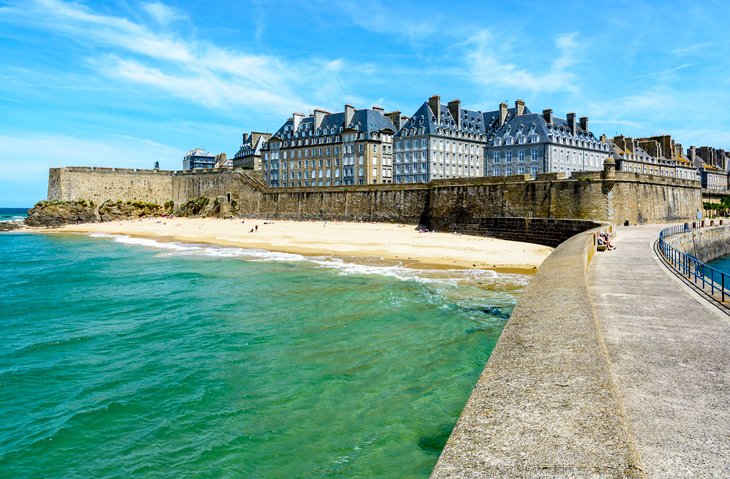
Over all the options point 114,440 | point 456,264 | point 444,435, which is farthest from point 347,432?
point 456,264

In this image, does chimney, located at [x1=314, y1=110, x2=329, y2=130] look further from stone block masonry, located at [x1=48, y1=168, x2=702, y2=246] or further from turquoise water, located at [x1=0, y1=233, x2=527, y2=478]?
turquoise water, located at [x1=0, y1=233, x2=527, y2=478]

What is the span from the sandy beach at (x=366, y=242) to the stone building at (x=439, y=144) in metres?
15.0

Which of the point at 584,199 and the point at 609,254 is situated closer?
the point at 609,254

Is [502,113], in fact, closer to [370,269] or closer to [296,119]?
[296,119]

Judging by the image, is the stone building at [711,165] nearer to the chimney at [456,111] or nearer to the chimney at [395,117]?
the chimney at [456,111]

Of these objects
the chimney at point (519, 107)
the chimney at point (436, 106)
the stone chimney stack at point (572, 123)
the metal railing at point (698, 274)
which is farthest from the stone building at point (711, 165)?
the metal railing at point (698, 274)

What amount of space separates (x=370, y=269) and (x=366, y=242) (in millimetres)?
12957

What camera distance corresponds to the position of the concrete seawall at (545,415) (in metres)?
3.27

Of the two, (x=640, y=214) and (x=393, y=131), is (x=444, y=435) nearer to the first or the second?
(x=640, y=214)

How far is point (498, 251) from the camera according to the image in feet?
97.8

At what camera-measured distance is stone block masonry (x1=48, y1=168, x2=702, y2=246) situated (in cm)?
3466

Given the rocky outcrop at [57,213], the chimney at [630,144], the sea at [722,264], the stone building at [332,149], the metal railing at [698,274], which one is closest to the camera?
the metal railing at [698,274]

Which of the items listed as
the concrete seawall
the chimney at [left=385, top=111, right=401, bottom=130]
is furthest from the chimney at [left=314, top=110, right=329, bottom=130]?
the concrete seawall

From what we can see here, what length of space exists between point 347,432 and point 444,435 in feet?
5.02
